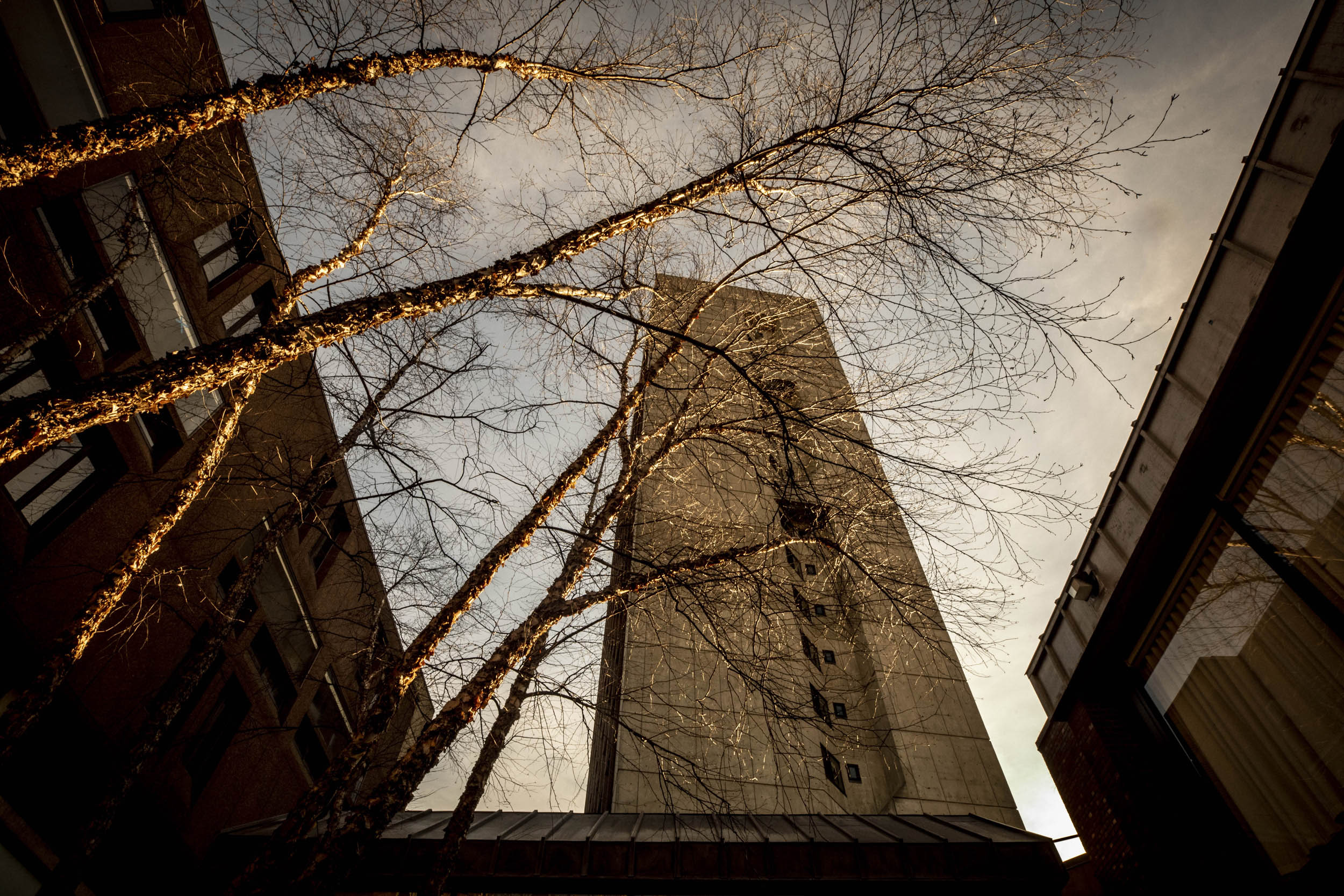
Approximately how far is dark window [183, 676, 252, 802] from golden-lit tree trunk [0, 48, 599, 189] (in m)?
10.4

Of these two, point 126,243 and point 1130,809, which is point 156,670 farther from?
point 1130,809

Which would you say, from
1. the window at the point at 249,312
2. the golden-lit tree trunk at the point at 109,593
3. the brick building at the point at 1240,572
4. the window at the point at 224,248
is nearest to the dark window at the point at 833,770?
the brick building at the point at 1240,572

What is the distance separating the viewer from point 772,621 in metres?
6.75

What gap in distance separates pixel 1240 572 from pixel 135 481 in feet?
46.1

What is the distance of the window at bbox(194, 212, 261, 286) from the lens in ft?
34.9

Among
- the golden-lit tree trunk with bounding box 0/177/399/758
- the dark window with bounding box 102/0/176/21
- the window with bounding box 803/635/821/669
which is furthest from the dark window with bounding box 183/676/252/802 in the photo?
the window with bounding box 803/635/821/669

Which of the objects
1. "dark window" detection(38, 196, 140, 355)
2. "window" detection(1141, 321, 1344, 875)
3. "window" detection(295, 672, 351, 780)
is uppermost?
"dark window" detection(38, 196, 140, 355)

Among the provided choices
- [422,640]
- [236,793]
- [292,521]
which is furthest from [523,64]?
[236,793]

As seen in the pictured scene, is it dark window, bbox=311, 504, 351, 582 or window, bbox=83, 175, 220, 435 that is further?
dark window, bbox=311, 504, 351, 582

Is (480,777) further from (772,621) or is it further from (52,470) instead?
(52,470)

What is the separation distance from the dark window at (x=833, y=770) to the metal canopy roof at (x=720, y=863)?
8.03m

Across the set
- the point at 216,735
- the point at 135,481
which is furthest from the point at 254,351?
the point at 216,735

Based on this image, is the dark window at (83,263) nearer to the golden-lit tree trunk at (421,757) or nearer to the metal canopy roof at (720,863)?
the golden-lit tree trunk at (421,757)

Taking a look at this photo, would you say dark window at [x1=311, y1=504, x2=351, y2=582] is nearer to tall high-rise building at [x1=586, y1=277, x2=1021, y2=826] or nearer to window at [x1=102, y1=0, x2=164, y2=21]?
tall high-rise building at [x1=586, y1=277, x2=1021, y2=826]
